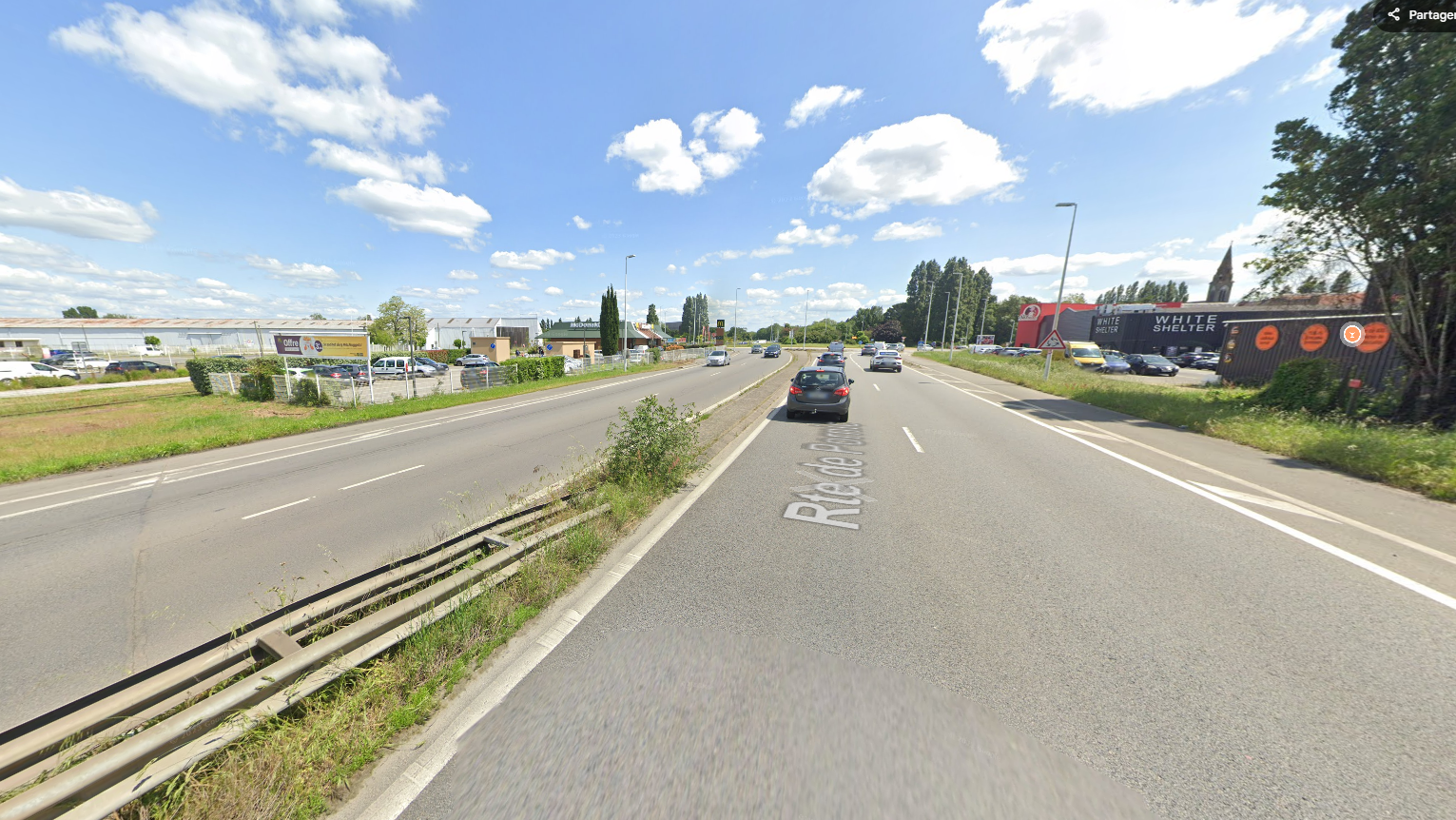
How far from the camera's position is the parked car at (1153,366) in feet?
99.7

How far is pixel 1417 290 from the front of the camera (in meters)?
10.5

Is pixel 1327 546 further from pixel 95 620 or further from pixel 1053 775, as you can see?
pixel 95 620

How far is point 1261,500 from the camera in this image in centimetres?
624

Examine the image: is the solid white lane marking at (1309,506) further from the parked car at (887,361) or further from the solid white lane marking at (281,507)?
the parked car at (887,361)

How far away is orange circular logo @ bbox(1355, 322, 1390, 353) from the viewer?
484 inches

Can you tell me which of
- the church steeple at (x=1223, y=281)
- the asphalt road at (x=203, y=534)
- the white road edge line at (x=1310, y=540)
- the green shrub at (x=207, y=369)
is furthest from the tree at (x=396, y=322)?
the church steeple at (x=1223, y=281)

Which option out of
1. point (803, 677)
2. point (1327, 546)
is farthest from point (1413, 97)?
point (803, 677)

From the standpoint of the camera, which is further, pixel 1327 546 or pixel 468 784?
pixel 1327 546

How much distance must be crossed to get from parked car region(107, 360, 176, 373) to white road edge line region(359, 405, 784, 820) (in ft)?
160

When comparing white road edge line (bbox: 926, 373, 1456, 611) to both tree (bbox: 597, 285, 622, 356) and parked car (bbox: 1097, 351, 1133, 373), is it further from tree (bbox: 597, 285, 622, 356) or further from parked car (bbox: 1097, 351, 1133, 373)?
tree (bbox: 597, 285, 622, 356)

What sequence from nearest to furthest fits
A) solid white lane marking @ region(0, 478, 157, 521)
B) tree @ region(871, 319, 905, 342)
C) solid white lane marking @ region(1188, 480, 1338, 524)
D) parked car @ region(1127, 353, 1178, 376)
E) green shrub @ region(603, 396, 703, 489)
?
solid white lane marking @ region(1188, 480, 1338, 524)
green shrub @ region(603, 396, 703, 489)
solid white lane marking @ region(0, 478, 157, 521)
parked car @ region(1127, 353, 1178, 376)
tree @ region(871, 319, 905, 342)

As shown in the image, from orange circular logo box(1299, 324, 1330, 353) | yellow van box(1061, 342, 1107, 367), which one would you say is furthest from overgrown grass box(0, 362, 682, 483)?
yellow van box(1061, 342, 1107, 367)

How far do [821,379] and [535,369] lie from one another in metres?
21.8

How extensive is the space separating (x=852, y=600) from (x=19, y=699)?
20.2 feet
